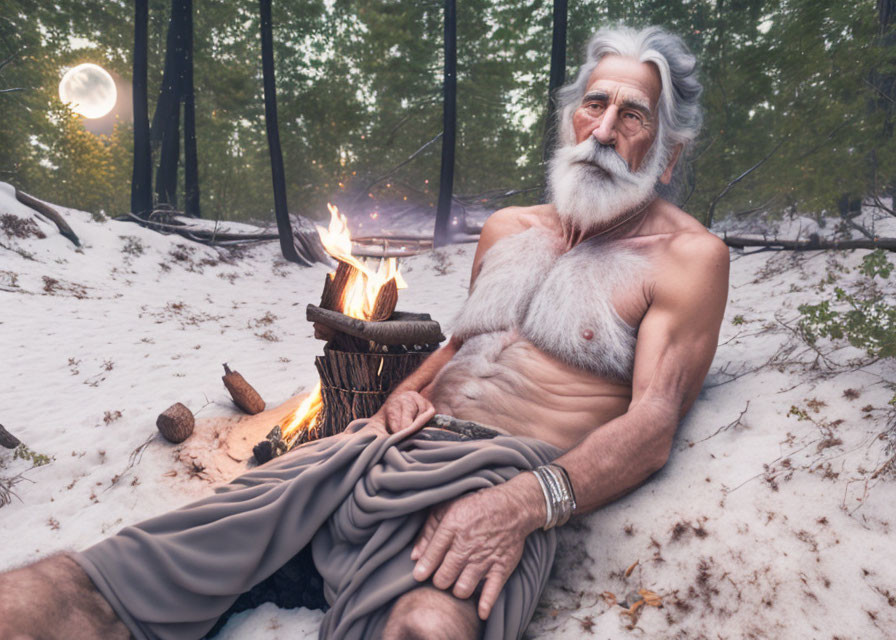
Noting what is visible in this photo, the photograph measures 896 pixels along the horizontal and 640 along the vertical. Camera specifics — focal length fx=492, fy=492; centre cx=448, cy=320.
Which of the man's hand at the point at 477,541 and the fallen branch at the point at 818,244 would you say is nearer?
the man's hand at the point at 477,541

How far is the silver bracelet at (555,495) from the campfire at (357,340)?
4.60 ft

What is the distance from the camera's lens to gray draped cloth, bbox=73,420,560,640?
143 cm

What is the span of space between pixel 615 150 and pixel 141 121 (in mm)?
13162

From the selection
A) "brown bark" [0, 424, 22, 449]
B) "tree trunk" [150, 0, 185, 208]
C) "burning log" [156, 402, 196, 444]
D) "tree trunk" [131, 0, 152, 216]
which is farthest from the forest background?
"brown bark" [0, 424, 22, 449]

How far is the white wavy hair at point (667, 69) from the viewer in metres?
2.34

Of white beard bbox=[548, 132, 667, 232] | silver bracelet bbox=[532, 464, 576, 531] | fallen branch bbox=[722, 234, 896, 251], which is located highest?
white beard bbox=[548, 132, 667, 232]

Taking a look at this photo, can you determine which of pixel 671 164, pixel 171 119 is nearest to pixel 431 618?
pixel 671 164

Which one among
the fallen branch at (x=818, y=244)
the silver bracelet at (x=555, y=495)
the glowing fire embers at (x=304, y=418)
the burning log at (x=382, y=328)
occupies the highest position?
the fallen branch at (x=818, y=244)

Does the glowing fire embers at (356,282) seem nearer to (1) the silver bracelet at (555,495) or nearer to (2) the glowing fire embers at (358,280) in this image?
(2) the glowing fire embers at (358,280)

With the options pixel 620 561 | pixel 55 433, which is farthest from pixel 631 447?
pixel 55 433

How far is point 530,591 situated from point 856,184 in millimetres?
6397

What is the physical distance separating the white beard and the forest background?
4.24 metres

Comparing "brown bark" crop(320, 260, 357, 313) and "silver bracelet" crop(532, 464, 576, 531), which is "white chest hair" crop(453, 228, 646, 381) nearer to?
"silver bracelet" crop(532, 464, 576, 531)

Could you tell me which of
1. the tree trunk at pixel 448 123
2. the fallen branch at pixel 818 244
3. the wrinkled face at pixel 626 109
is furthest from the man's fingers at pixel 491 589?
the tree trunk at pixel 448 123
